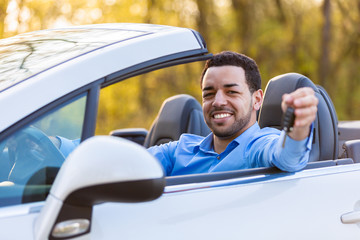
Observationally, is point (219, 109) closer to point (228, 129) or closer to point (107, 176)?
point (228, 129)

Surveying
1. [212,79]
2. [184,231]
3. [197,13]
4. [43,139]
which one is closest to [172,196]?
[184,231]

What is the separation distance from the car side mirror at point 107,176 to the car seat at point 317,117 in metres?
1.52

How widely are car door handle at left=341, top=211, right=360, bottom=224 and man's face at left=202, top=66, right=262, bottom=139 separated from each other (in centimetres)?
66

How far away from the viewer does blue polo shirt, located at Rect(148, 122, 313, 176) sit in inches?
74.6

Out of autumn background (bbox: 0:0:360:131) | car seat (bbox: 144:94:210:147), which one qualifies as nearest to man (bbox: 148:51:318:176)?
car seat (bbox: 144:94:210:147)

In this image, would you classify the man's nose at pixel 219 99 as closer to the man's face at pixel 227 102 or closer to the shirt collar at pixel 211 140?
the man's face at pixel 227 102

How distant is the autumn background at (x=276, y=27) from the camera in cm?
1238

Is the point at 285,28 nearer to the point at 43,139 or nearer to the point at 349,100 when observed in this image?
the point at 349,100

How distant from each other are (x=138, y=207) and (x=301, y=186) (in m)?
0.65

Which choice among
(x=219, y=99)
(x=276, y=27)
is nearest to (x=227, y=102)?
(x=219, y=99)

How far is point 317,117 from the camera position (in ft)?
8.95

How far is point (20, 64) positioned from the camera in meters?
1.74

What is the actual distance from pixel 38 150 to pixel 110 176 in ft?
1.60

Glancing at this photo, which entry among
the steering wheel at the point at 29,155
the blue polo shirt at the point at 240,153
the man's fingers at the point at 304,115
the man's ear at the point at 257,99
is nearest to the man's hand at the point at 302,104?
the man's fingers at the point at 304,115
